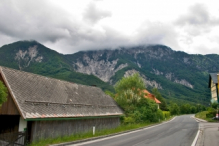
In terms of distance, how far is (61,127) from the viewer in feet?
67.1

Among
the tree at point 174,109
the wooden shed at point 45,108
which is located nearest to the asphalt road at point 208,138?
the wooden shed at point 45,108

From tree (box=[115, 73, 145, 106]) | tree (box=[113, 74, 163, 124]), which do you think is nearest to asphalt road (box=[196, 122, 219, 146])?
tree (box=[113, 74, 163, 124])

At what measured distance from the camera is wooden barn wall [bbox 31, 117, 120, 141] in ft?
57.4

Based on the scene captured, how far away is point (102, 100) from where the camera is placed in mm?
33156

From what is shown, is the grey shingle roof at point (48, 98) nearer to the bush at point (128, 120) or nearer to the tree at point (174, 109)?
the bush at point (128, 120)

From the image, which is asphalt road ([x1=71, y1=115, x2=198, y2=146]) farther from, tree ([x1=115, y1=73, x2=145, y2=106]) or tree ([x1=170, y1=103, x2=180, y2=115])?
tree ([x1=170, y1=103, x2=180, y2=115])

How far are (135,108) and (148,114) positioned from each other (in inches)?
149

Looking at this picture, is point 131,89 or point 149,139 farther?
point 131,89

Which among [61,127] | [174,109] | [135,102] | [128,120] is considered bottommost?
[174,109]

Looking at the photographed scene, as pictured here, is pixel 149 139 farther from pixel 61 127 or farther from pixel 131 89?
pixel 131 89

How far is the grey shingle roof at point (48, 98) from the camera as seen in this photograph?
1761 cm

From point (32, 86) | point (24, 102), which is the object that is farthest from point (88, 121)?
point (24, 102)

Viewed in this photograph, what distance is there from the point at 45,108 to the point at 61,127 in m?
2.70

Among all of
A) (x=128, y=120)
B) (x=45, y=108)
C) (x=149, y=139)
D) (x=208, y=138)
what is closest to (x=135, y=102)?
(x=128, y=120)
